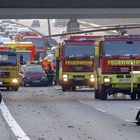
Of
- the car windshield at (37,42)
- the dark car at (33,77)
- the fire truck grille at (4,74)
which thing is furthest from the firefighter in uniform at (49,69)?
the car windshield at (37,42)

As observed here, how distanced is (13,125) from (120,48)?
584 inches

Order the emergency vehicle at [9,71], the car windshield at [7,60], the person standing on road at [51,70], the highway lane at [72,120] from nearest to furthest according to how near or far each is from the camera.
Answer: the highway lane at [72,120], the emergency vehicle at [9,71], the car windshield at [7,60], the person standing on road at [51,70]

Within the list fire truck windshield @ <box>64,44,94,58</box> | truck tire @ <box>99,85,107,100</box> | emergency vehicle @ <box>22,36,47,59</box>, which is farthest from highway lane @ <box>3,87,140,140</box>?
A: emergency vehicle @ <box>22,36,47,59</box>

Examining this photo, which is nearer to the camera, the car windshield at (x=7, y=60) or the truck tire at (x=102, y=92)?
the truck tire at (x=102, y=92)

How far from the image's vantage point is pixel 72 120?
25578 millimetres

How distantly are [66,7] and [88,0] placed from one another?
1314 mm

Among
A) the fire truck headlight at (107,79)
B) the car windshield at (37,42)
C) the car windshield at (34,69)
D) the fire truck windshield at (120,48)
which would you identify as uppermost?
the fire truck windshield at (120,48)

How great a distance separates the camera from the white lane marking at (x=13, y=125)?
790 inches

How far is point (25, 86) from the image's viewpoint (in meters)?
58.0

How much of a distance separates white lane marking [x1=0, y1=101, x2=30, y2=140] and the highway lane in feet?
0.49

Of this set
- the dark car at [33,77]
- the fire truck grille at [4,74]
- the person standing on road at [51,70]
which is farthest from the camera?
the person standing on road at [51,70]

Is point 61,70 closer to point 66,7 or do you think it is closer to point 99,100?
point 66,7

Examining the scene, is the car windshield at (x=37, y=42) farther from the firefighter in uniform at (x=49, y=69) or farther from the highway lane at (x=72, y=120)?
the highway lane at (x=72, y=120)

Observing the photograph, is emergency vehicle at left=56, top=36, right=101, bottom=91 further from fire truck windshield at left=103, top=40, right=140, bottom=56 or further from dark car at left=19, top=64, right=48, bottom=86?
dark car at left=19, top=64, right=48, bottom=86
